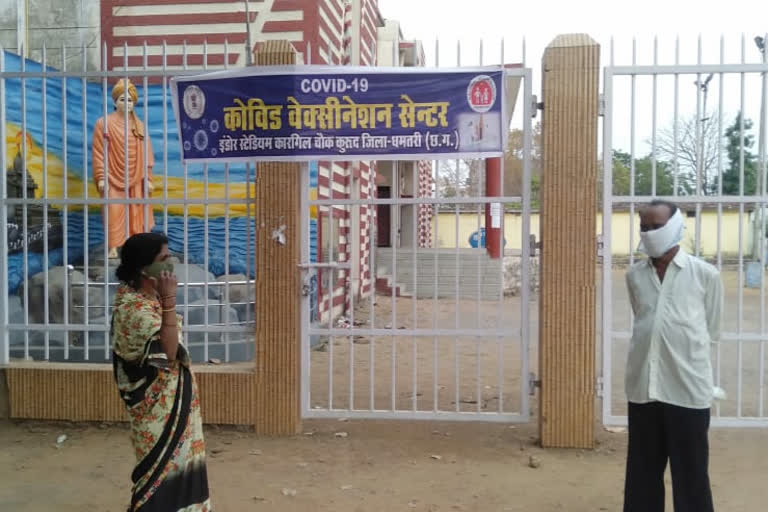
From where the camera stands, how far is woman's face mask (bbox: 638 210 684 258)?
3502 mm

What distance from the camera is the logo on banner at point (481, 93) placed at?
16.7 feet

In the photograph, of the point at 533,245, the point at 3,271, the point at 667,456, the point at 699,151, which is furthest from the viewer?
the point at 3,271

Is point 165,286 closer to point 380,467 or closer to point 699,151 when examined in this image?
point 380,467

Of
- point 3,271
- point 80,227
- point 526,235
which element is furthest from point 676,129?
point 80,227

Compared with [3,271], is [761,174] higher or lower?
higher

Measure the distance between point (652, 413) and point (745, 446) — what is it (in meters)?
2.17

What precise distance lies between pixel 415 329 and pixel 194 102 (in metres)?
2.34

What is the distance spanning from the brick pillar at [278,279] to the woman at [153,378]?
221cm

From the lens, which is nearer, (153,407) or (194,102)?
(153,407)

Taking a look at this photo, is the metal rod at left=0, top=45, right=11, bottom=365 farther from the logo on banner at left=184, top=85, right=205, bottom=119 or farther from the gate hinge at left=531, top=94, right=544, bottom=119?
the gate hinge at left=531, top=94, right=544, bottom=119

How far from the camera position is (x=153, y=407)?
3102mm

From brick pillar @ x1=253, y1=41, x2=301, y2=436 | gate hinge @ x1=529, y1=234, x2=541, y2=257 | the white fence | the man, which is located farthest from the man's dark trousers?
the white fence

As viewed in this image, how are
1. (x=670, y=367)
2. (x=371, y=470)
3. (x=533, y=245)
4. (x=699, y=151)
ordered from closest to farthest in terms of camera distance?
(x=670, y=367)
(x=371, y=470)
(x=699, y=151)
(x=533, y=245)

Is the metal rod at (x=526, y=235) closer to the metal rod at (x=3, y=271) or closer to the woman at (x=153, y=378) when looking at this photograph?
the woman at (x=153, y=378)
